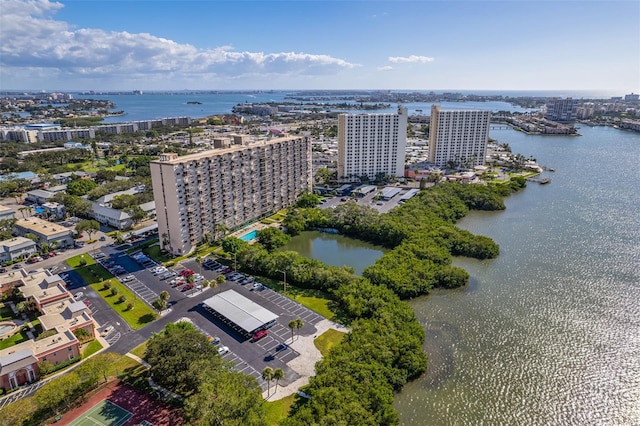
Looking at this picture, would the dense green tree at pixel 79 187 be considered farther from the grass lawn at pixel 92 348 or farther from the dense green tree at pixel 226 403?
the dense green tree at pixel 226 403

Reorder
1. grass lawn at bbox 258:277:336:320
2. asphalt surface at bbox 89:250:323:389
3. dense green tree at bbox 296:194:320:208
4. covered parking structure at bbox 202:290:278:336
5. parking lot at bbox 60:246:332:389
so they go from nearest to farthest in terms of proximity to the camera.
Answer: asphalt surface at bbox 89:250:323:389, parking lot at bbox 60:246:332:389, covered parking structure at bbox 202:290:278:336, grass lawn at bbox 258:277:336:320, dense green tree at bbox 296:194:320:208

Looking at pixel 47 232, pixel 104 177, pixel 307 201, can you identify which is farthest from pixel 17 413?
pixel 104 177

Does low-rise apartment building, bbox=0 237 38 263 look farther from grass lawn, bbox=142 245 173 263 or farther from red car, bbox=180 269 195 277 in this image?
red car, bbox=180 269 195 277

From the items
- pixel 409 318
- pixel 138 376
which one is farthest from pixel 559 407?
pixel 138 376

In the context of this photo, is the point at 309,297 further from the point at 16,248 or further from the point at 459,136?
the point at 459,136

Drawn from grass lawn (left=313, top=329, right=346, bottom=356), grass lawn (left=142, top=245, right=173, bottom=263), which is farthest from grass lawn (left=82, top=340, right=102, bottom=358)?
grass lawn (left=313, top=329, right=346, bottom=356)
